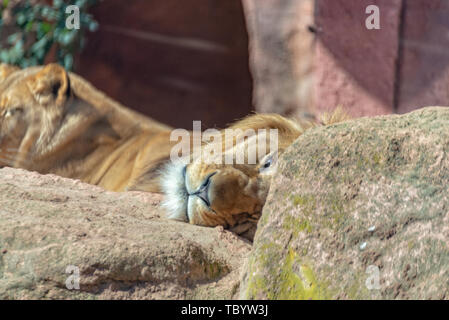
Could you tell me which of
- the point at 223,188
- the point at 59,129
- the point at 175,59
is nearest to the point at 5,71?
the point at 59,129

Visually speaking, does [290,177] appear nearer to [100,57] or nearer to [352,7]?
[352,7]

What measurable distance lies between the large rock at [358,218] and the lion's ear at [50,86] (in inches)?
113

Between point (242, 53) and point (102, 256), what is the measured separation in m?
6.86

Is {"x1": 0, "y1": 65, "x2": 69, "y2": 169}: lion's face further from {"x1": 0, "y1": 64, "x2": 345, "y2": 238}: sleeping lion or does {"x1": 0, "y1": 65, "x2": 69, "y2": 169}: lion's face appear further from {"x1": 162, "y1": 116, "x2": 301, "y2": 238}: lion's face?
{"x1": 162, "y1": 116, "x2": 301, "y2": 238}: lion's face

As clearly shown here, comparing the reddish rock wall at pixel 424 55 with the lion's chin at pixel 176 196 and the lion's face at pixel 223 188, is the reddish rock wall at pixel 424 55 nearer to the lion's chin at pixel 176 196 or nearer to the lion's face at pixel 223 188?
the lion's face at pixel 223 188

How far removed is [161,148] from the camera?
14.7 feet

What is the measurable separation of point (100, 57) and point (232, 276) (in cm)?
641

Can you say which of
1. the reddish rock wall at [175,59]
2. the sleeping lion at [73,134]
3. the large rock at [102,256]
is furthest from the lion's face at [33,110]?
the reddish rock wall at [175,59]

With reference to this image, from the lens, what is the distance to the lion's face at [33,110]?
486 cm

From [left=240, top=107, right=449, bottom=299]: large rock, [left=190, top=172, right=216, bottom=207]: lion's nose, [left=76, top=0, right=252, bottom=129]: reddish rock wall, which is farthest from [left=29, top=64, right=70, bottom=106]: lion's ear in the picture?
[left=76, top=0, right=252, bottom=129]: reddish rock wall

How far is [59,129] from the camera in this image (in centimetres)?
493

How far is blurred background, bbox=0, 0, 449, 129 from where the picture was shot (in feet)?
17.2

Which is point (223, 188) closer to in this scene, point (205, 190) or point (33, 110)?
point (205, 190)
